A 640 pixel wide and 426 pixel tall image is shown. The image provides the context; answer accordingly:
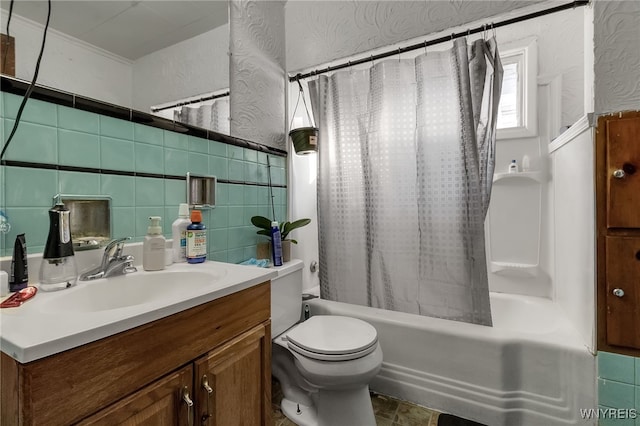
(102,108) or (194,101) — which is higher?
(194,101)

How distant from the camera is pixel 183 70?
1205mm

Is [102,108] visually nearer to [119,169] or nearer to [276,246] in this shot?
[119,169]

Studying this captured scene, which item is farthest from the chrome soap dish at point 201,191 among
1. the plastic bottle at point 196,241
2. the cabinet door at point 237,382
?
the cabinet door at point 237,382

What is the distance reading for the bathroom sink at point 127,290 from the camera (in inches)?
27.8

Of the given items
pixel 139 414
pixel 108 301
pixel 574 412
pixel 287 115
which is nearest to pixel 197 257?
pixel 108 301

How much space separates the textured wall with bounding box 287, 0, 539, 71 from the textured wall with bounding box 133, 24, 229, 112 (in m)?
0.57

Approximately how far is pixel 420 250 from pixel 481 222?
32 centimetres

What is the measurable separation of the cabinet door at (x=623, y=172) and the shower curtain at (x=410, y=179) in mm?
398

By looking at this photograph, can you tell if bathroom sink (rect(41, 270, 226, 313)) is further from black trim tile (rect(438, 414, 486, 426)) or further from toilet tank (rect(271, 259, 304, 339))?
black trim tile (rect(438, 414, 486, 426))

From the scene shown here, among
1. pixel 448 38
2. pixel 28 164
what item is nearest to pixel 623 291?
pixel 448 38

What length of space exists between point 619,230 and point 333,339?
1168 millimetres

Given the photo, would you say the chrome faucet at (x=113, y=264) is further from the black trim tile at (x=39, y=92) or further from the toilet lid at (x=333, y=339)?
the toilet lid at (x=333, y=339)

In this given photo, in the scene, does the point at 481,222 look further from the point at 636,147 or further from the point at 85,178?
the point at 85,178

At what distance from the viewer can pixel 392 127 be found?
5.06 ft
